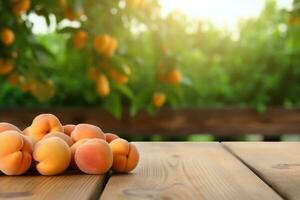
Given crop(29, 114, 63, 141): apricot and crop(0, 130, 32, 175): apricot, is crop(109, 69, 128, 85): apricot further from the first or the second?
crop(0, 130, 32, 175): apricot

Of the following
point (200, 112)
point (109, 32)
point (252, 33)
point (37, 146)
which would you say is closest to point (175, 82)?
point (109, 32)

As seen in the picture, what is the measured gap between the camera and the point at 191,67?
3.20 m

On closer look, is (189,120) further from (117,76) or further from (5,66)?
(5,66)

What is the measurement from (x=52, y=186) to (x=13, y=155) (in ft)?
0.37

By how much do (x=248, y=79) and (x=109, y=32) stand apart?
1259mm

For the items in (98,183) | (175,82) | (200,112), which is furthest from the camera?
(200,112)

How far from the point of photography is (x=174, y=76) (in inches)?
93.8

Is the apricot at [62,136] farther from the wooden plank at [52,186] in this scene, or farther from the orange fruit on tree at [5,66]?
the orange fruit on tree at [5,66]

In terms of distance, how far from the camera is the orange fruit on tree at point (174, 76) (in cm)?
237

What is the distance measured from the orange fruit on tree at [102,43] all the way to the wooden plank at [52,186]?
1.26 meters

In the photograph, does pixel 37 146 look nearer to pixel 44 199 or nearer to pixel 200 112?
pixel 44 199

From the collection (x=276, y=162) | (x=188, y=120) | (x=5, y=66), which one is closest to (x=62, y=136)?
(x=276, y=162)

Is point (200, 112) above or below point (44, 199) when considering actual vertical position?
below

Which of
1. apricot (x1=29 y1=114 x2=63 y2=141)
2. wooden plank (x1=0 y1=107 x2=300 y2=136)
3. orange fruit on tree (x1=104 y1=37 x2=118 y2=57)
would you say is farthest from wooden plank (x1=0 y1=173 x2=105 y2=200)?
wooden plank (x1=0 y1=107 x2=300 y2=136)
